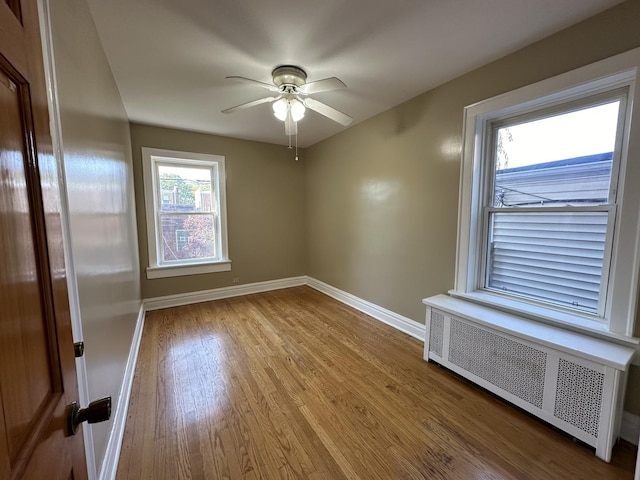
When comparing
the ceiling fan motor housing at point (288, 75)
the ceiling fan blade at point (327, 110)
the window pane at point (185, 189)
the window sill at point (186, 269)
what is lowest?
the window sill at point (186, 269)

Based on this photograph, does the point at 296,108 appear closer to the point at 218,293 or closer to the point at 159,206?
the point at 159,206

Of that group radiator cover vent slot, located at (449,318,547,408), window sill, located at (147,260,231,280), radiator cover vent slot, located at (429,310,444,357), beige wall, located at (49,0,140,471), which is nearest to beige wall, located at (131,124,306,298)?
window sill, located at (147,260,231,280)

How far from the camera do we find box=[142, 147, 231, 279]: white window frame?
3.53 metres

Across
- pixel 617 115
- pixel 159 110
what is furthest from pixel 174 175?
pixel 617 115

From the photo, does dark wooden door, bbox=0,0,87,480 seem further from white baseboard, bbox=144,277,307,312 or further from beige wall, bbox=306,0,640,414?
white baseboard, bbox=144,277,307,312

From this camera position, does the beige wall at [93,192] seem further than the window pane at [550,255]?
No

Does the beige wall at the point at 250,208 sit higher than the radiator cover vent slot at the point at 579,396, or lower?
higher

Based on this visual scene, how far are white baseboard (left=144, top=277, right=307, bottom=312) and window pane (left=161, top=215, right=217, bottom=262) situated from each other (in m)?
0.54

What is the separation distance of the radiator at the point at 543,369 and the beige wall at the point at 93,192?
230cm

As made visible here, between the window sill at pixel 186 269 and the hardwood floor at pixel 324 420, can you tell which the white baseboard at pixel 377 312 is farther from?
the window sill at pixel 186 269

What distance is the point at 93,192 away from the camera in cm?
145

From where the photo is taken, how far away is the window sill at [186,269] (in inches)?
143

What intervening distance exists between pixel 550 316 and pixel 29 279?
2.55m

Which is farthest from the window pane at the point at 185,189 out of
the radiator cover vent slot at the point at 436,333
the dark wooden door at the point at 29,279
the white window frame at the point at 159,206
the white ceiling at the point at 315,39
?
the dark wooden door at the point at 29,279
